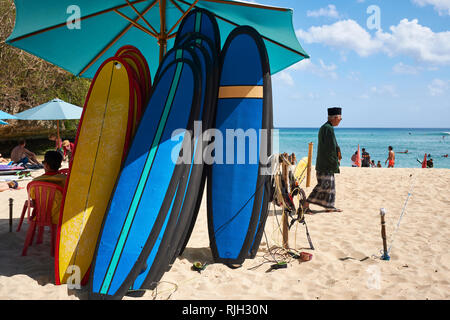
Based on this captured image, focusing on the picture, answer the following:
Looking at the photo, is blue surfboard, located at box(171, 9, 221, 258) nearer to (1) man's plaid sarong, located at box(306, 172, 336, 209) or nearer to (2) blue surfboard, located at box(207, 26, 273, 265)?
(2) blue surfboard, located at box(207, 26, 273, 265)

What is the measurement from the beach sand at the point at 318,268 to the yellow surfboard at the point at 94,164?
339mm

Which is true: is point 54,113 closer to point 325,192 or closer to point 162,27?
point 162,27

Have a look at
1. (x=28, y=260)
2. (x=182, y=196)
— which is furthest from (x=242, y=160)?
(x=28, y=260)

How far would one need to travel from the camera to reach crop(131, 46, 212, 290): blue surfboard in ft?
9.73

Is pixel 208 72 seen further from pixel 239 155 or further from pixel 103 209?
pixel 103 209

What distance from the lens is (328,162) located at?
581 cm

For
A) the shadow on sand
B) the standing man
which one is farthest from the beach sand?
the standing man

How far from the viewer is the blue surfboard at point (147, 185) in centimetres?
283

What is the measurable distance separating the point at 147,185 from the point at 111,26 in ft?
10.3

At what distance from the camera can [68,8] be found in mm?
3984

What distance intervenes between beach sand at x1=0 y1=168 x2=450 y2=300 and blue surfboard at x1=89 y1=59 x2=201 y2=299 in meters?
0.31

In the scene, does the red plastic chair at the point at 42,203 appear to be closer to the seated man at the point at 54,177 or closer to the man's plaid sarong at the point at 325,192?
the seated man at the point at 54,177

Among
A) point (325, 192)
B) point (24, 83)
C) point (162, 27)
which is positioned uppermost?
point (24, 83)
